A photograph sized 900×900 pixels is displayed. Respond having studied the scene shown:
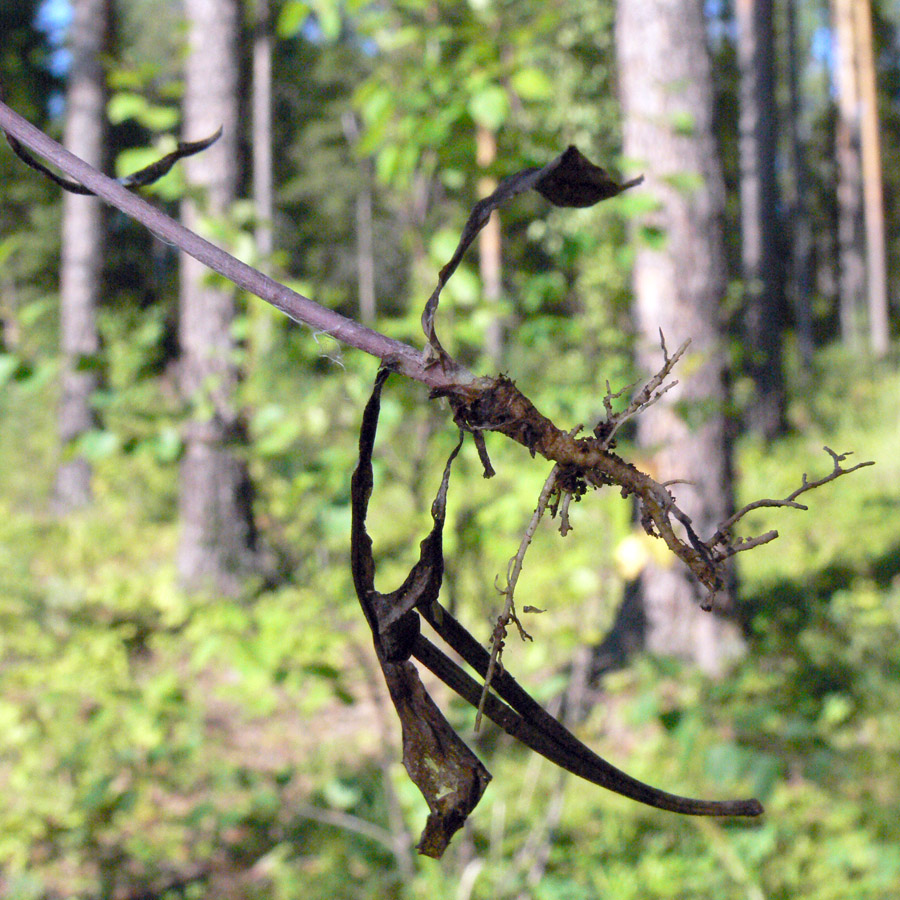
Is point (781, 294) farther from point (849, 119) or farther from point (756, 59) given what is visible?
point (849, 119)

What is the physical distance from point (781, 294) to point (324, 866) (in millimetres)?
9675

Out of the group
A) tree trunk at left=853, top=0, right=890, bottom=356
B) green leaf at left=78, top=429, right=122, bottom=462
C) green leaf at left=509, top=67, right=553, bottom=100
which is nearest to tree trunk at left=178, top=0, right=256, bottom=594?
green leaf at left=78, top=429, right=122, bottom=462

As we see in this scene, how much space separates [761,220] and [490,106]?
9640 millimetres

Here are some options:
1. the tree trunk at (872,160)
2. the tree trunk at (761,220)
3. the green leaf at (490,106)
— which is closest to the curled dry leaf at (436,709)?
the green leaf at (490,106)

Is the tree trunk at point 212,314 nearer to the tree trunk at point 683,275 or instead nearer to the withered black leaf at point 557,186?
the tree trunk at point 683,275

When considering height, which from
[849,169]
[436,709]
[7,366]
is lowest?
[436,709]

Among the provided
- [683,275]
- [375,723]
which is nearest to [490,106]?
[683,275]

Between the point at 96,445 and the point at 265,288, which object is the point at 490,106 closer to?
the point at 96,445

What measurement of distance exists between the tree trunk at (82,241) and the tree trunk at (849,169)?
39.7ft

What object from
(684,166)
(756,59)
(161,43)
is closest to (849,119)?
(756,59)

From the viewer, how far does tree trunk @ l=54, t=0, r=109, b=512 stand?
24.6 ft

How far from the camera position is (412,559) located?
1962 mm

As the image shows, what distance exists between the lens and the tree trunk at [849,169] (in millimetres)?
16375

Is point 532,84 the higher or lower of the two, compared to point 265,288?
higher
